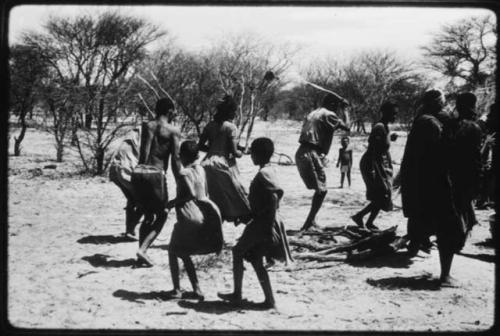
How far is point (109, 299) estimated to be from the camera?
4.32 meters

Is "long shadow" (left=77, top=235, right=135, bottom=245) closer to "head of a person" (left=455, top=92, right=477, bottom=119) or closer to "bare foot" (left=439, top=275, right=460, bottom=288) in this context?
"bare foot" (left=439, top=275, right=460, bottom=288)

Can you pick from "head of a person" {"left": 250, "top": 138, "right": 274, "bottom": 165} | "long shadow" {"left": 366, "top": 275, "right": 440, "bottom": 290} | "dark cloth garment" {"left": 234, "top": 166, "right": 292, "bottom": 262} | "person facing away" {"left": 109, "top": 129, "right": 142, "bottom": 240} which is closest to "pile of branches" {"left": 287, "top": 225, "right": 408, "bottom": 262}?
"long shadow" {"left": 366, "top": 275, "right": 440, "bottom": 290}

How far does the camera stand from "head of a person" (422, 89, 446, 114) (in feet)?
16.8

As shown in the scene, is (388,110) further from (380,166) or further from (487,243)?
(487,243)

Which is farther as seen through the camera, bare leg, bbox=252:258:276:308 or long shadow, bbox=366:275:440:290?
long shadow, bbox=366:275:440:290

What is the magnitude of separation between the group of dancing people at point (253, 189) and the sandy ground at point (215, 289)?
0.23 meters

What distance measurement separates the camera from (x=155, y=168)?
5281 mm

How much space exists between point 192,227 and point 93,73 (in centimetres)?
902

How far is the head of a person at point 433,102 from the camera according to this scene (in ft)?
16.8

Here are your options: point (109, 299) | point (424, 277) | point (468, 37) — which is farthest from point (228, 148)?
point (468, 37)

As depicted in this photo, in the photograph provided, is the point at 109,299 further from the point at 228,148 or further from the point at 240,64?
the point at 240,64

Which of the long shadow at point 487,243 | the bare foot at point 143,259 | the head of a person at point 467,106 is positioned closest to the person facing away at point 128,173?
the bare foot at point 143,259

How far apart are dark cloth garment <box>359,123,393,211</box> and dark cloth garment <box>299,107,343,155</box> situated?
54 centimetres

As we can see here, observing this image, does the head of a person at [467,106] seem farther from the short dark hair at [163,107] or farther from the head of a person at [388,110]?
the short dark hair at [163,107]
